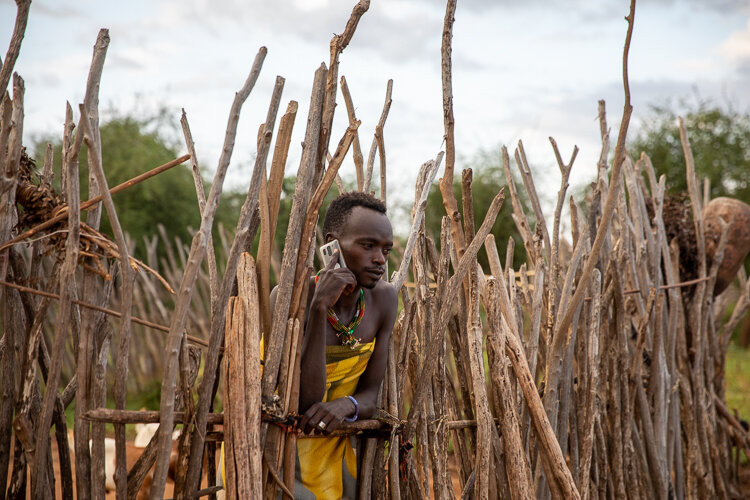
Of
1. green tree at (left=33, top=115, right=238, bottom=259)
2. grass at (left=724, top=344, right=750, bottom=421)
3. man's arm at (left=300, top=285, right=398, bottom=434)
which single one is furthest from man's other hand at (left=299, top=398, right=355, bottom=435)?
green tree at (left=33, top=115, right=238, bottom=259)

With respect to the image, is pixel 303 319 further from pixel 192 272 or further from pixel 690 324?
pixel 690 324

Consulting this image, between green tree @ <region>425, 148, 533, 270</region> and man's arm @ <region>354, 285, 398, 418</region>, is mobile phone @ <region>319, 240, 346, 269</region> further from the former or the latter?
green tree @ <region>425, 148, 533, 270</region>

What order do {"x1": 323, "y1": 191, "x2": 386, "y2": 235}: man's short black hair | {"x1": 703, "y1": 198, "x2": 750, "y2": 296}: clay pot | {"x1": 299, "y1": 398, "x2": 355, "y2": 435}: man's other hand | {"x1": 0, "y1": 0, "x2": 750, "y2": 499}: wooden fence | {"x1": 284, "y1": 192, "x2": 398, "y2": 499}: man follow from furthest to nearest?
{"x1": 703, "y1": 198, "x2": 750, "y2": 296}: clay pot < {"x1": 323, "y1": 191, "x2": 386, "y2": 235}: man's short black hair < {"x1": 284, "y1": 192, "x2": 398, "y2": 499}: man < {"x1": 299, "y1": 398, "x2": 355, "y2": 435}: man's other hand < {"x1": 0, "y1": 0, "x2": 750, "y2": 499}: wooden fence

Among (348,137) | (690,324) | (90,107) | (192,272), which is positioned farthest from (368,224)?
(690,324)

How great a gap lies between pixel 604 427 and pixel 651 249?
0.91 metres

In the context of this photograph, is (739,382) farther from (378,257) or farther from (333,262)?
(333,262)

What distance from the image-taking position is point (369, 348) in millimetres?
1984

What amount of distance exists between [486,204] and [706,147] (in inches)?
159

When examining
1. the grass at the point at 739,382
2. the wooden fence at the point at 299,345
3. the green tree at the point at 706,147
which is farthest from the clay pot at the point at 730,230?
the green tree at the point at 706,147

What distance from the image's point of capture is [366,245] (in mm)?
1915

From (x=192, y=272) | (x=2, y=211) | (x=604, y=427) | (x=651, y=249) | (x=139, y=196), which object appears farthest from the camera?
(x=139, y=196)

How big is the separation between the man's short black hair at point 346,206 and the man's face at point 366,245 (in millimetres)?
21

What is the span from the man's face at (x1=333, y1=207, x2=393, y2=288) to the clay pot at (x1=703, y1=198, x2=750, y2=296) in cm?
275

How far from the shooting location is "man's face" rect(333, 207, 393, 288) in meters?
1.91
